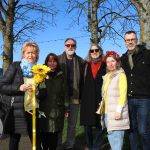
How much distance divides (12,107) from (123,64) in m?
1.90

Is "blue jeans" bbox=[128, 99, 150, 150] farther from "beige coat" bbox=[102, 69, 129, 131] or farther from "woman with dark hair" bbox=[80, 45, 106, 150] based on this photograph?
"woman with dark hair" bbox=[80, 45, 106, 150]

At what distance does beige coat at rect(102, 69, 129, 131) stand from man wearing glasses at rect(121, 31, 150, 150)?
255 mm

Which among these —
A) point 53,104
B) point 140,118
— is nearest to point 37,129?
point 53,104

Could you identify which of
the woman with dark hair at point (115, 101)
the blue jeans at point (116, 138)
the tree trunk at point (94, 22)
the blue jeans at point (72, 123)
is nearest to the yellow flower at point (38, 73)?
the woman with dark hair at point (115, 101)

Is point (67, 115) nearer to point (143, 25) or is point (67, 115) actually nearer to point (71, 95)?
point (71, 95)

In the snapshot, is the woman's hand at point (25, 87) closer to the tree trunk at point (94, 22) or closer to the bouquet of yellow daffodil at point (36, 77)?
the bouquet of yellow daffodil at point (36, 77)

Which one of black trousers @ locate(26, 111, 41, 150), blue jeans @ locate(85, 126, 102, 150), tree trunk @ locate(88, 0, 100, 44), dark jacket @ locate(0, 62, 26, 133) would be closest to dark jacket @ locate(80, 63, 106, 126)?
blue jeans @ locate(85, 126, 102, 150)

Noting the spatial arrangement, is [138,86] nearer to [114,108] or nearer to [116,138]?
[114,108]

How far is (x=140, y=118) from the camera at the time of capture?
6.19m

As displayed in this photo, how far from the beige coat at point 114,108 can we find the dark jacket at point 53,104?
2.80 feet

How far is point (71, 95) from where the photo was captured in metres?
7.22

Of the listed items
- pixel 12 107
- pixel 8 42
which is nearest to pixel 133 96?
A: pixel 12 107

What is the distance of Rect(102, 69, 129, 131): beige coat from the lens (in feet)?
19.6

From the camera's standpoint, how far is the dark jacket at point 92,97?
6.67 m
